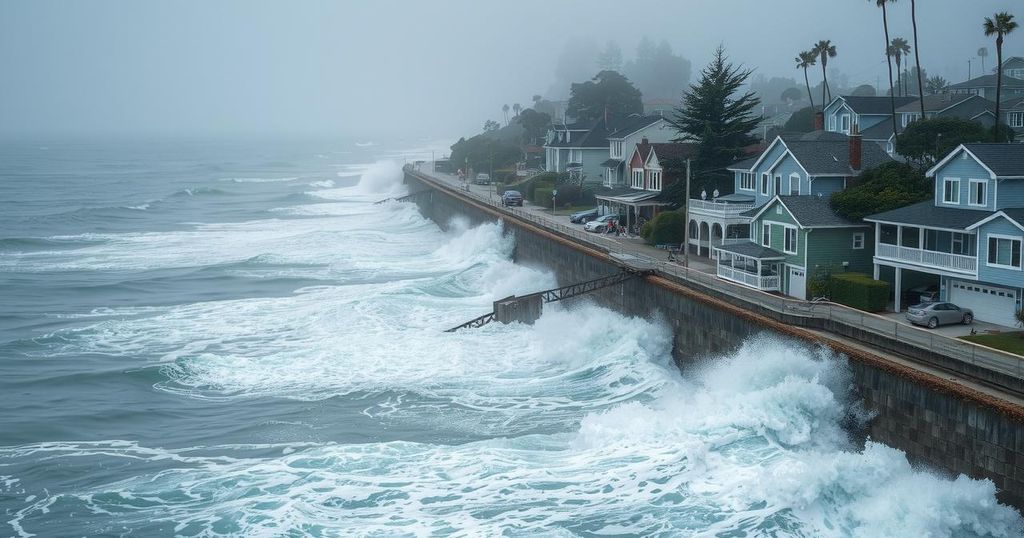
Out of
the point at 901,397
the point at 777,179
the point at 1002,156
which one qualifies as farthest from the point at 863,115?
the point at 901,397

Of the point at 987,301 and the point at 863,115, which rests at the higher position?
the point at 863,115

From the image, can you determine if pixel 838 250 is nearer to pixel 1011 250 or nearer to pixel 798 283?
pixel 798 283

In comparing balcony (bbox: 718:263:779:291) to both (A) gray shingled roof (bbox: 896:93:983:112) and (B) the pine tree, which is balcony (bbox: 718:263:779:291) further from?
(A) gray shingled roof (bbox: 896:93:983:112)

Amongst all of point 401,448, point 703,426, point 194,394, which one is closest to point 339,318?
point 194,394

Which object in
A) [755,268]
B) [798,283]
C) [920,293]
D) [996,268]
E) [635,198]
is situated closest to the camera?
[996,268]

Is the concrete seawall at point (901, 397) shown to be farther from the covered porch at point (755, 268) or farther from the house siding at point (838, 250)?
the house siding at point (838, 250)

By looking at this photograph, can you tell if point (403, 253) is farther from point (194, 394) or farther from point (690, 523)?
point (690, 523)
